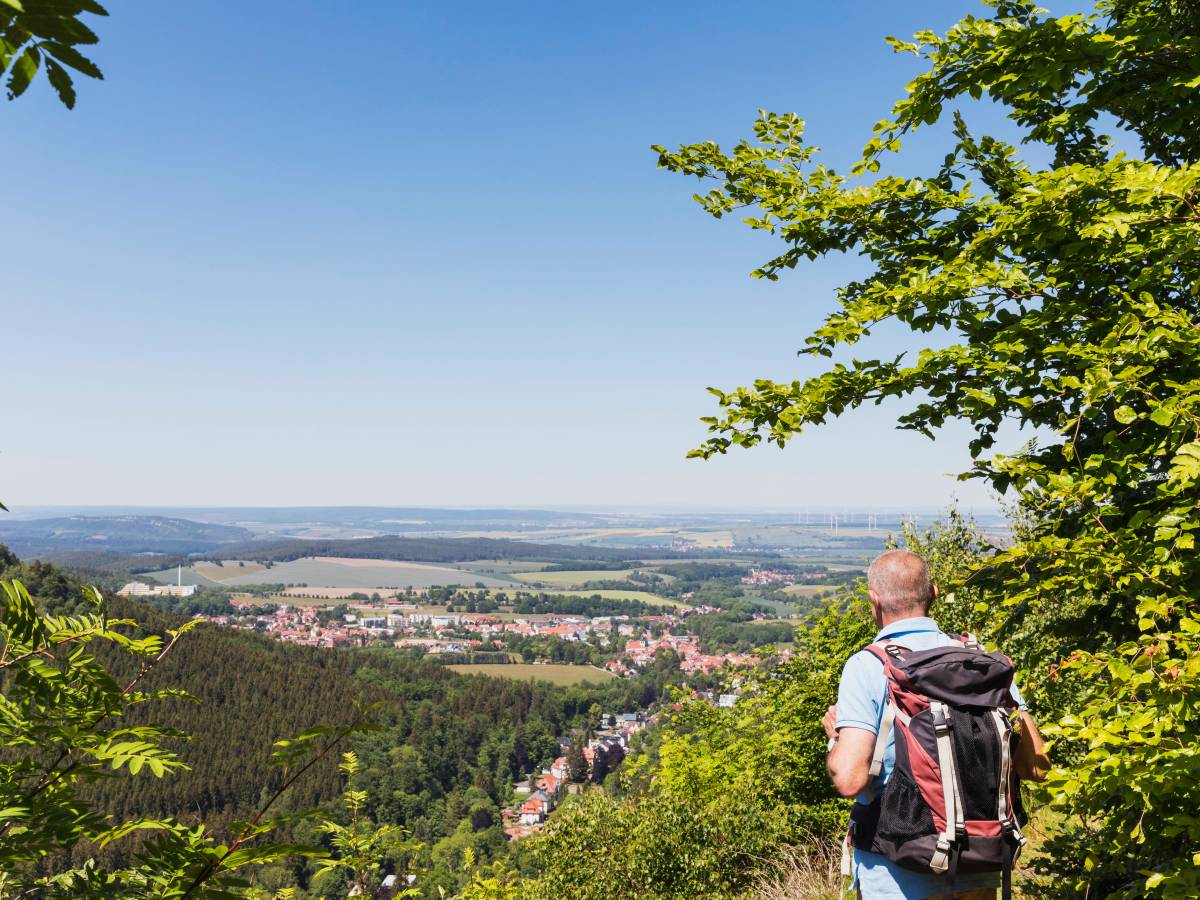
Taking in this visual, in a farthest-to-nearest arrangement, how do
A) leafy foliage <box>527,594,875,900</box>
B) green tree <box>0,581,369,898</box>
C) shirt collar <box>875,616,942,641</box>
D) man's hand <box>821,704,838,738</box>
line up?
leafy foliage <box>527,594,875,900</box>, shirt collar <box>875,616,942,641</box>, man's hand <box>821,704,838,738</box>, green tree <box>0,581,369,898</box>

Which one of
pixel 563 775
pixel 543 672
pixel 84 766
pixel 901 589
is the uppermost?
pixel 901 589

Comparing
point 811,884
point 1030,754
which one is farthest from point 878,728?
point 811,884

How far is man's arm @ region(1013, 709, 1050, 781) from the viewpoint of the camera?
3104 mm

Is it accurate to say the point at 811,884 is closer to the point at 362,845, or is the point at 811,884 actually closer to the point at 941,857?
the point at 362,845

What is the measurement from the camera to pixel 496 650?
160 m

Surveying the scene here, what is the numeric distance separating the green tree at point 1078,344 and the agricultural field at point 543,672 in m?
133

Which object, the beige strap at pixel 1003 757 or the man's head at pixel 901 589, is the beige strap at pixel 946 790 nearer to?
the beige strap at pixel 1003 757

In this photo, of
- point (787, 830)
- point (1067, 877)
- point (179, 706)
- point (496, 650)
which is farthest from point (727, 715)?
point (496, 650)

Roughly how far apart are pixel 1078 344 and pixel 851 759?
8.46 ft

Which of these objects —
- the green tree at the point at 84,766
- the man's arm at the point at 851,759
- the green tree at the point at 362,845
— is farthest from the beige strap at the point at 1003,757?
the green tree at the point at 362,845

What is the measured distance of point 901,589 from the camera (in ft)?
10.7

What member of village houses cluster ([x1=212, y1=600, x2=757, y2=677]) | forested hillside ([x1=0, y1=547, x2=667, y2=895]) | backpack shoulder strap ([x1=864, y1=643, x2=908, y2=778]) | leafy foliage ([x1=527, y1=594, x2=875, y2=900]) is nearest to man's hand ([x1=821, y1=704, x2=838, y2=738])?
backpack shoulder strap ([x1=864, y1=643, x2=908, y2=778])

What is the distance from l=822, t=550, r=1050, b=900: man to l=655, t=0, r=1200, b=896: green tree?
0.55 meters

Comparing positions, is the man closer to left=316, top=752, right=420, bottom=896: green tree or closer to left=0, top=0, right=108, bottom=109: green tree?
left=316, top=752, right=420, bottom=896: green tree
